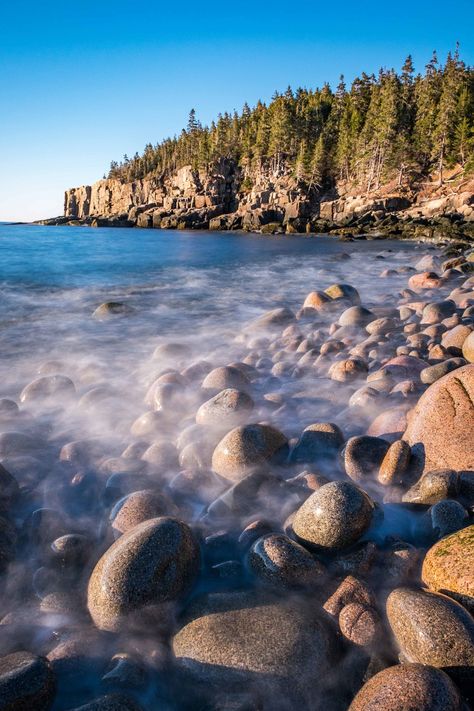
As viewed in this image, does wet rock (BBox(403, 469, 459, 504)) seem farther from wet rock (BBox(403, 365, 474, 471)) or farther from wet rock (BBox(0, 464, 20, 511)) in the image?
wet rock (BBox(0, 464, 20, 511))

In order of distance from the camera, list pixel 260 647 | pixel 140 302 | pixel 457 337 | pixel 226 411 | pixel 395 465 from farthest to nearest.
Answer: pixel 140 302, pixel 457 337, pixel 226 411, pixel 395 465, pixel 260 647

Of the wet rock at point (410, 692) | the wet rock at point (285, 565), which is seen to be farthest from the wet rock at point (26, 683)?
the wet rock at point (410, 692)

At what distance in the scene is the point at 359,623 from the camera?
2.46 metres

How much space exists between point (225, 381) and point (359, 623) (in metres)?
3.75

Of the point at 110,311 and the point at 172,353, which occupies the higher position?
the point at 110,311

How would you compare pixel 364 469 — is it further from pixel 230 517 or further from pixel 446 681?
pixel 446 681

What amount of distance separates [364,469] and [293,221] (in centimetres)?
5552

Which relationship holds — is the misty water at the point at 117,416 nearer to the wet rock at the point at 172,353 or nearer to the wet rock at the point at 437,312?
the wet rock at the point at 172,353

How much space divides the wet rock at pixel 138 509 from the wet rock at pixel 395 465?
1912 millimetres

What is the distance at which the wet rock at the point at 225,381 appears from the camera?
582 cm

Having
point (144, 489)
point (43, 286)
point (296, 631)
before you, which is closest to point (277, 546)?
point (296, 631)

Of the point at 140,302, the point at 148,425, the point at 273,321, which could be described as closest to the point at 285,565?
the point at 148,425

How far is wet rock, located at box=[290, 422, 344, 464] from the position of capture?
4195 mm

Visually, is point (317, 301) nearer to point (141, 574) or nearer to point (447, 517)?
point (447, 517)
